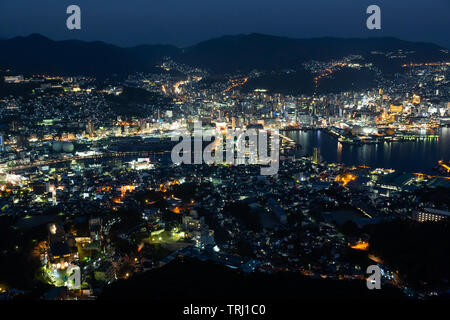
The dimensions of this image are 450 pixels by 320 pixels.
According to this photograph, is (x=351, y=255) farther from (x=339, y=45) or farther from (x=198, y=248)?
(x=339, y=45)

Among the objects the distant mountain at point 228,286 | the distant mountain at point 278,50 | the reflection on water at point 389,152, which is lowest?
the distant mountain at point 228,286

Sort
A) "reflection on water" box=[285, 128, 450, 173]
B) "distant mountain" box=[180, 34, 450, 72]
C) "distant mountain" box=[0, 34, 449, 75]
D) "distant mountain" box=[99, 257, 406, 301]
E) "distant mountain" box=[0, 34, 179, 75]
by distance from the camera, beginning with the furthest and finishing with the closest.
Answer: "distant mountain" box=[180, 34, 450, 72], "distant mountain" box=[0, 34, 449, 75], "distant mountain" box=[0, 34, 179, 75], "reflection on water" box=[285, 128, 450, 173], "distant mountain" box=[99, 257, 406, 301]

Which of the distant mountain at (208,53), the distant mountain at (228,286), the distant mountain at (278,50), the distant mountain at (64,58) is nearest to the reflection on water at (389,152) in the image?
the distant mountain at (228,286)

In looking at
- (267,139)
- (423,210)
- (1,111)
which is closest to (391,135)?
(267,139)

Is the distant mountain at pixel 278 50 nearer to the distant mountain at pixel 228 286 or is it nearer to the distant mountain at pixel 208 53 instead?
the distant mountain at pixel 208 53

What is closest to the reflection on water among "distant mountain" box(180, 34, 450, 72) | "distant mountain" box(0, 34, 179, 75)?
"distant mountain" box(180, 34, 450, 72)

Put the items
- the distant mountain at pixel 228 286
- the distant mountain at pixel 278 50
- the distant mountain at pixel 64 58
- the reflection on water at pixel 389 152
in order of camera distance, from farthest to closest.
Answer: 1. the distant mountain at pixel 278 50
2. the distant mountain at pixel 64 58
3. the reflection on water at pixel 389 152
4. the distant mountain at pixel 228 286

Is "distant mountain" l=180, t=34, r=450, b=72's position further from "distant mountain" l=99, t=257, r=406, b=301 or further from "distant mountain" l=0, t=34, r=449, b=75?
"distant mountain" l=99, t=257, r=406, b=301
